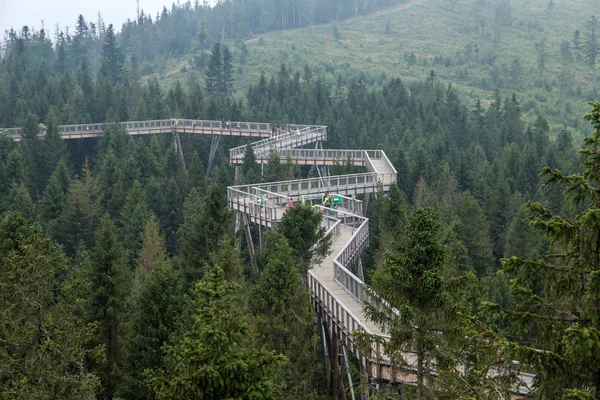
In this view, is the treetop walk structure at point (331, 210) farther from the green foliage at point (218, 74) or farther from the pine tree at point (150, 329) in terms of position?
Answer: the green foliage at point (218, 74)

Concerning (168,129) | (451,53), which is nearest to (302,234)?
(168,129)

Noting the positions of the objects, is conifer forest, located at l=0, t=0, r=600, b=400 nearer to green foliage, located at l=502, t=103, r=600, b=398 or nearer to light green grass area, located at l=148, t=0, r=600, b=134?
green foliage, located at l=502, t=103, r=600, b=398

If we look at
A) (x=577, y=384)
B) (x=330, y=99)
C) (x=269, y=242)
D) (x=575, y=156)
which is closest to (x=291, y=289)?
(x=269, y=242)

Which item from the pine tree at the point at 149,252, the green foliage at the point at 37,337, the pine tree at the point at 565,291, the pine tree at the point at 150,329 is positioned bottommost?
the pine tree at the point at 149,252

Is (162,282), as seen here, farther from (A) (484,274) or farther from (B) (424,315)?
(A) (484,274)

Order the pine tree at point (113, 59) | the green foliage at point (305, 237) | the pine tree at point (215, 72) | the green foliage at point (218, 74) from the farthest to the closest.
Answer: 1. the pine tree at point (113, 59)
2. the green foliage at point (218, 74)
3. the pine tree at point (215, 72)
4. the green foliage at point (305, 237)

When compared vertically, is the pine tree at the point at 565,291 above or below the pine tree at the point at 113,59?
above

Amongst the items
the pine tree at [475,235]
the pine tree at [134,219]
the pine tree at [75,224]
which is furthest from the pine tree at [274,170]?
the pine tree at [475,235]
